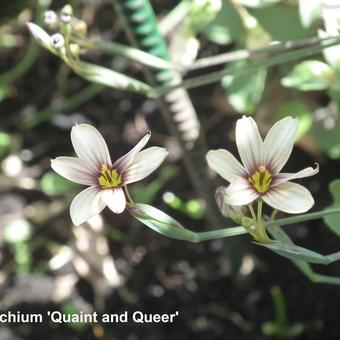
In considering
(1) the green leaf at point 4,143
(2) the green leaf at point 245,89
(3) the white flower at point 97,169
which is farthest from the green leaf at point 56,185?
(3) the white flower at point 97,169

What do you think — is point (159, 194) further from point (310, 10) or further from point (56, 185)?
point (310, 10)

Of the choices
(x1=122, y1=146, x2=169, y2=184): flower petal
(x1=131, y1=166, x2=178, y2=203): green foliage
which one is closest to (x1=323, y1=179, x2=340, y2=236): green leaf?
(x1=122, y1=146, x2=169, y2=184): flower petal

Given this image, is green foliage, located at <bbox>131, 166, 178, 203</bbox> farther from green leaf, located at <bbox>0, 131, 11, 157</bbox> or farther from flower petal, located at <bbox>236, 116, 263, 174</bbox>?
flower petal, located at <bbox>236, 116, 263, 174</bbox>

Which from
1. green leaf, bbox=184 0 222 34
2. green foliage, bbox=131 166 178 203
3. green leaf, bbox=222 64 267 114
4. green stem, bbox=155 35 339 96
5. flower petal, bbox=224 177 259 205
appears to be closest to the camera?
flower petal, bbox=224 177 259 205

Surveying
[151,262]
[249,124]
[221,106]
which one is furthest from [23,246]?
[249,124]

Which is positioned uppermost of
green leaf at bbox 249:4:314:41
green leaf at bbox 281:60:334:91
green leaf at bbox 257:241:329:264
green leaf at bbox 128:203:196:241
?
green leaf at bbox 249:4:314:41

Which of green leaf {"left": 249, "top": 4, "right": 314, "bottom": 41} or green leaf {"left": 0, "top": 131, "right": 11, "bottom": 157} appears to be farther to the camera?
green leaf {"left": 0, "top": 131, "right": 11, "bottom": 157}

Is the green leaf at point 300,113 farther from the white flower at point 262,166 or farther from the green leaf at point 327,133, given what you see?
the white flower at point 262,166

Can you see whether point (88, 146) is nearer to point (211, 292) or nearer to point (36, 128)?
point (211, 292)
